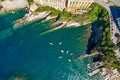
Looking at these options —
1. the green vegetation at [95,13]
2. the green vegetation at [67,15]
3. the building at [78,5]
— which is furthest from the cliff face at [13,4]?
the green vegetation at [95,13]

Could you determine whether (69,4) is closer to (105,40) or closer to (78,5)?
(78,5)

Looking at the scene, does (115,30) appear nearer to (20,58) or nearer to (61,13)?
(61,13)

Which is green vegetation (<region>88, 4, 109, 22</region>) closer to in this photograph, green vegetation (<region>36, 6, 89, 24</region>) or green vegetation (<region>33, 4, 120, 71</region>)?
green vegetation (<region>33, 4, 120, 71</region>)

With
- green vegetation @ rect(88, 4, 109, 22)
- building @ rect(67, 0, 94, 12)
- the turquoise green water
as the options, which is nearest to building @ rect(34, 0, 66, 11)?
building @ rect(67, 0, 94, 12)

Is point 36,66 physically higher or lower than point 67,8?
lower

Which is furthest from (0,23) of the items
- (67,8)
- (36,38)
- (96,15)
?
(96,15)

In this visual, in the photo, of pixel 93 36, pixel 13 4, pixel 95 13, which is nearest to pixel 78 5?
pixel 95 13
